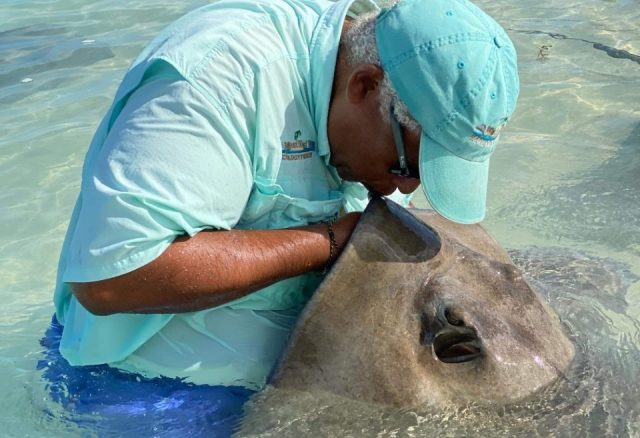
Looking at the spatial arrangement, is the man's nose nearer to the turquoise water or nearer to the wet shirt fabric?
the wet shirt fabric

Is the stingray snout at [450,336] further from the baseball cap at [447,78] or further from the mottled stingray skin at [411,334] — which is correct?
the baseball cap at [447,78]

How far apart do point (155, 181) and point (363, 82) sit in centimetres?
81

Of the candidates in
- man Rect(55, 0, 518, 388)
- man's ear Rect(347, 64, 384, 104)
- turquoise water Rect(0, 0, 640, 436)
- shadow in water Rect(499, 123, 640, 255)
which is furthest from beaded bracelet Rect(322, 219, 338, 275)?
shadow in water Rect(499, 123, 640, 255)

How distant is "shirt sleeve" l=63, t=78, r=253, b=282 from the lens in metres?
2.57

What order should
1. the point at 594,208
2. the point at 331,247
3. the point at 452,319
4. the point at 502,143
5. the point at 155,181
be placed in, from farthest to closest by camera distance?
the point at 502,143 < the point at 594,208 < the point at 331,247 < the point at 452,319 < the point at 155,181

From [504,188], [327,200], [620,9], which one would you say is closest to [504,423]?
[327,200]

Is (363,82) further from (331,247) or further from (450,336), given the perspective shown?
(450,336)

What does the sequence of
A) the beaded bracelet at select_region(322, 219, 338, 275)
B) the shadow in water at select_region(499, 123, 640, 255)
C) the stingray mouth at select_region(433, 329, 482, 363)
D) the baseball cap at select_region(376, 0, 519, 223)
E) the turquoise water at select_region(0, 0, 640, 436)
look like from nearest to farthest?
the baseball cap at select_region(376, 0, 519, 223) → the stingray mouth at select_region(433, 329, 482, 363) → the beaded bracelet at select_region(322, 219, 338, 275) → the turquoise water at select_region(0, 0, 640, 436) → the shadow in water at select_region(499, 123, 640, 255)

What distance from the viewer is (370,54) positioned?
2881mm

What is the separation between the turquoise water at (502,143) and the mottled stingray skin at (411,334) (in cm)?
47

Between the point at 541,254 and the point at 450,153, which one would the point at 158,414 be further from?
the point at 541,254

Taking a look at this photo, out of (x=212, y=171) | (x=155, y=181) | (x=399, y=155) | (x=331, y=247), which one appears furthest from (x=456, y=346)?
(x=155, y=181)

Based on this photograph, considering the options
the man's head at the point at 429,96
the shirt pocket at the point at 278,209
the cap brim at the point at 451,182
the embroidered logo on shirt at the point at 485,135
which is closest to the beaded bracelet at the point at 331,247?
the shirt pocket at the point at 278,209

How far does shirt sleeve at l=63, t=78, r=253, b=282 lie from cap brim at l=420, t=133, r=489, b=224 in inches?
24.8
